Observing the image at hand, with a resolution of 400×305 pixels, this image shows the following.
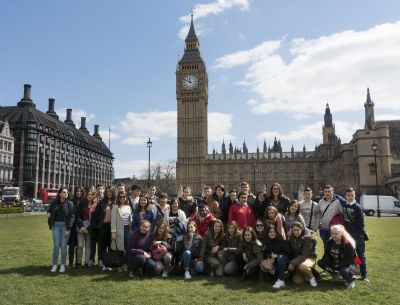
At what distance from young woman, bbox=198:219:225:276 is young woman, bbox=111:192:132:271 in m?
1.97

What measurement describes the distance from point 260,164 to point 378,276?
102m

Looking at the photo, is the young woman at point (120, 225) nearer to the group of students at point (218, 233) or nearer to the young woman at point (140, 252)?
the group of students at point (218, 233)

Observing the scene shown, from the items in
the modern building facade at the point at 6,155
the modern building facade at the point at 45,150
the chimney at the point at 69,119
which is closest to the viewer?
the modern building facade at the point at 6,155

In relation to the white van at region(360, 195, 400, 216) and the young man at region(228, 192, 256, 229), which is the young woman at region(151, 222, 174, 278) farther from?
the white van at region(360, 195, 400, 216)

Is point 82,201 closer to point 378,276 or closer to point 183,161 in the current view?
point 378,276

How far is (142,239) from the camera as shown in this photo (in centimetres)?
927

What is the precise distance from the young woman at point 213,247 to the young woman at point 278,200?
159 cm

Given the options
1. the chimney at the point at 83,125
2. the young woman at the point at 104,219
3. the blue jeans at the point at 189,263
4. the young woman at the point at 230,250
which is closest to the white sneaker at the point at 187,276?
the blue jeans at the point at 189,263

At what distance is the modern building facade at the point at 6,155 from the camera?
64375 millimetres

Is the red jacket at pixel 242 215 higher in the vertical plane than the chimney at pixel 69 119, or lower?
lower

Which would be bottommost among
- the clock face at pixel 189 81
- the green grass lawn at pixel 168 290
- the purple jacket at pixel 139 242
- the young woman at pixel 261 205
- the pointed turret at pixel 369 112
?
the green grass lawn at pixel 168 290

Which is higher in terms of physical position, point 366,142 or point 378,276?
point 366,142

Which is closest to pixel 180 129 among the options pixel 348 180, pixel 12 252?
pixel 348 180

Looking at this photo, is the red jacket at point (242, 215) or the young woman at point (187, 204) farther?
the young woman at point (187, 204)
